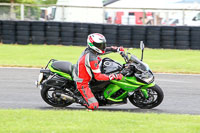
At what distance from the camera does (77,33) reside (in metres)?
20.6

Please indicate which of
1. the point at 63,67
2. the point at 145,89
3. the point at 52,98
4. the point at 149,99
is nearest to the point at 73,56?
the point at 52,98

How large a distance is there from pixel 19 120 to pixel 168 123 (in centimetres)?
216

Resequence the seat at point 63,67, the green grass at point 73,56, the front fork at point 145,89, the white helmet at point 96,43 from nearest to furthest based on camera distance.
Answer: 1. the white helmet at point 96,43
2. the front fork at point 145,89
3. the seat at point 63,67
4. the green grass at point 73,56

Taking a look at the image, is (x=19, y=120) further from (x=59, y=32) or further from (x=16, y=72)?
(x=59, y=32)

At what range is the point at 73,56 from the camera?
1820cm

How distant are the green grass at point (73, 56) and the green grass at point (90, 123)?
7783 mm

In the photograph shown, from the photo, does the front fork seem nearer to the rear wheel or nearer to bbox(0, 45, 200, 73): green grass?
the rear wheel

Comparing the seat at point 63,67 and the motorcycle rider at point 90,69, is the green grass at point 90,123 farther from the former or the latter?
the seat at point 63,67

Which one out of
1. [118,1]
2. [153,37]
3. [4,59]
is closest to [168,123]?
[4,59]

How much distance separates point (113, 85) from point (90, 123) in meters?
1.87

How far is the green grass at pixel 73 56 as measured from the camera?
49.8ft

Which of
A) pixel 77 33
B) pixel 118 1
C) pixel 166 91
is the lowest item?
pixel 166 91

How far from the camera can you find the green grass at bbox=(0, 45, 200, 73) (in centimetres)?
1518

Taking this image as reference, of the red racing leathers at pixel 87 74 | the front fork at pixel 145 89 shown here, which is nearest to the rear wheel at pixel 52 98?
the red racing leathers at pixel 87 74
